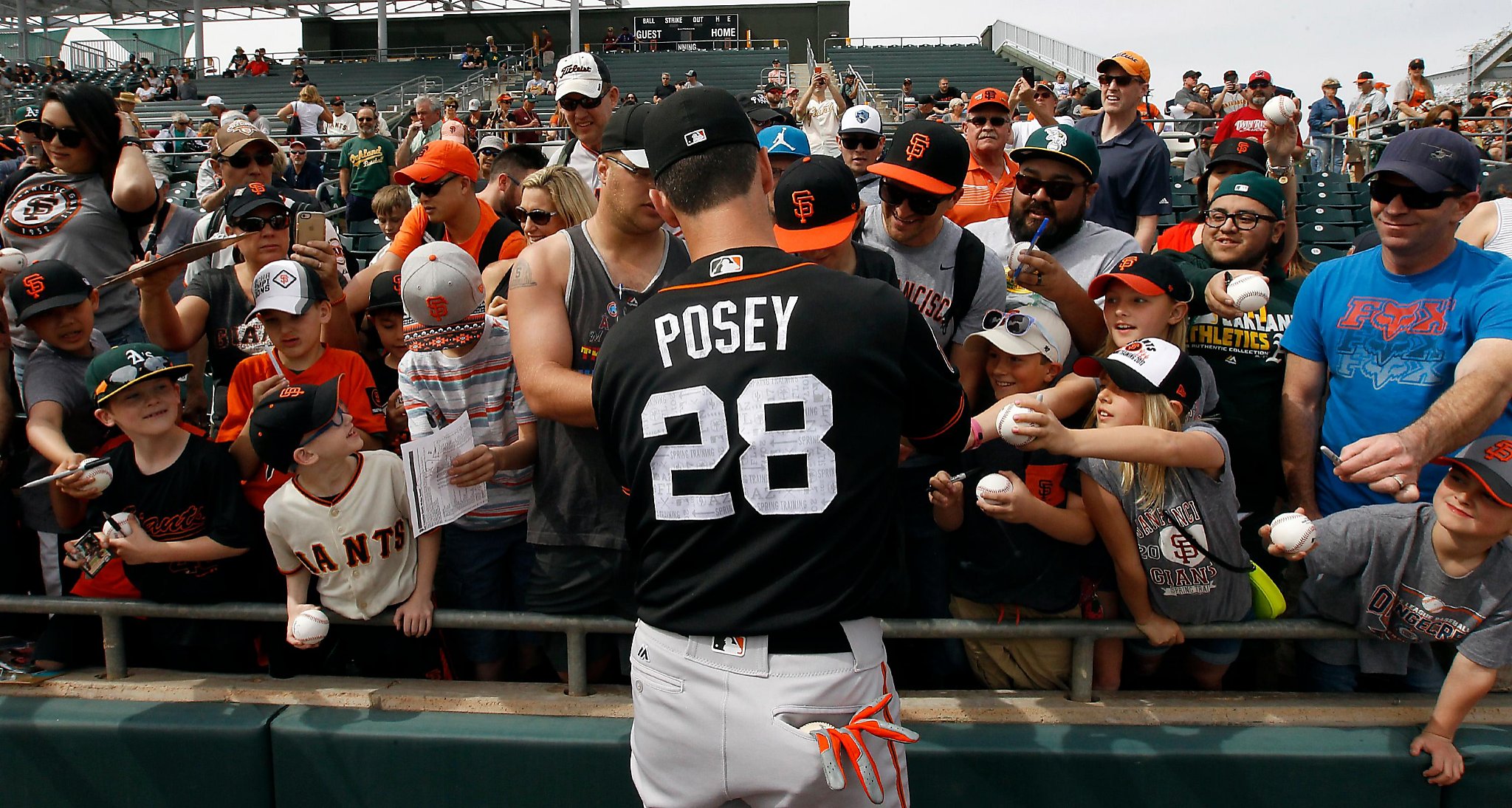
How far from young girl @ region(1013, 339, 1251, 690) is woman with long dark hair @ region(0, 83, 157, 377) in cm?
381

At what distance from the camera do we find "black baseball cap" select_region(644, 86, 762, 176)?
6.19 ft

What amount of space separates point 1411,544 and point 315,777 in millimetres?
3314

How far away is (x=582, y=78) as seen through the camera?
15.2 feet

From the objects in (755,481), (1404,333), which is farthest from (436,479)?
(1404,333)

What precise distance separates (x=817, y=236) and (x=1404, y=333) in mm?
1921

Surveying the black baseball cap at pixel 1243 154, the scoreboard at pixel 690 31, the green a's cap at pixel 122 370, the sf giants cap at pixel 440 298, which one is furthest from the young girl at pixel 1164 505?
the scoreboard at pixel 690 31

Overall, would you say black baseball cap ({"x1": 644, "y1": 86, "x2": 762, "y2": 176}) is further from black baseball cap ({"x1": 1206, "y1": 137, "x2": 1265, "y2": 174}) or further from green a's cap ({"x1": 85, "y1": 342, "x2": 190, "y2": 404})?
black baseball cap ({"x1": 1206, "y1": 137, "x2": 1265, "y2": 174})

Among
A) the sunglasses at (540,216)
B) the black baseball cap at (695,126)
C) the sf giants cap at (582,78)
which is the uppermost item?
the sf giants cap at (582,78)

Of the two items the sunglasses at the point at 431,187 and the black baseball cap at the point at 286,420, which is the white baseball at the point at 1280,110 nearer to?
the sunglasses at the point at 431,187

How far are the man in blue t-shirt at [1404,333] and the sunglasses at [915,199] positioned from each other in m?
1.27

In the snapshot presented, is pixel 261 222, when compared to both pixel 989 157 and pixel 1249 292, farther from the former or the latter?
pixel 1249 292

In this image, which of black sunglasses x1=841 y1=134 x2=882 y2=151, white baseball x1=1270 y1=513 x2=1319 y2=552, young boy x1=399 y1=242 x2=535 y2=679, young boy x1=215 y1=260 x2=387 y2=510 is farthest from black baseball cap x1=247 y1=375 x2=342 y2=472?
black sunglasses x1=841 y1=134 x2=882 y2=151

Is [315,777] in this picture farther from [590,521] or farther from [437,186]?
[437,186]

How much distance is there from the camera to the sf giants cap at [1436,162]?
283 cm
